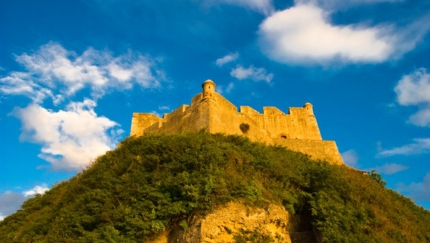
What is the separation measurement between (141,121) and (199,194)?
45.8ft

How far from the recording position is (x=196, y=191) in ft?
38.0

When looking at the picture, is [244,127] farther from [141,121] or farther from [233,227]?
[233,227]

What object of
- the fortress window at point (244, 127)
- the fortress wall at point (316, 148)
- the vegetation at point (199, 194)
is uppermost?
the fortress window at point (244, 127)

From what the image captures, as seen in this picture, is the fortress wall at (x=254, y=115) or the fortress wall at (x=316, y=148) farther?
the fortress wall at (x=254, y=115)

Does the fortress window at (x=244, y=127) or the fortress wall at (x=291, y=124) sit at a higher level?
the fortress wall at (x=291, y=124)

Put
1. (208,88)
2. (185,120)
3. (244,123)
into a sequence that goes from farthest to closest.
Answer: (244,123) < (185,120) < (208,88)

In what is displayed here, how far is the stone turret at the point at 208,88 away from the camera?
65.9ft

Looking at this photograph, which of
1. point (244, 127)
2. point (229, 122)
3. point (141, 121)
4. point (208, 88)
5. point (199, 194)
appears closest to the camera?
point (199, 194)

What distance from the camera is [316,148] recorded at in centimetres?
2323

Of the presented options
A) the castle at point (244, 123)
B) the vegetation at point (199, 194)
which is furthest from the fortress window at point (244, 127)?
the vegetation at point (199, 194)

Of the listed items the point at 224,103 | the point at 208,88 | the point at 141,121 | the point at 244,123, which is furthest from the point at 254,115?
the point at 141,121

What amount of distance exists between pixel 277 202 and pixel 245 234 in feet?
6.84

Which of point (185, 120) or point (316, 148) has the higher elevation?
point (185, 120)

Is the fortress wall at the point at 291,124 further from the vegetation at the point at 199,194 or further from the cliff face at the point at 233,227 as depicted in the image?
the cliff face at the point at 233,227
